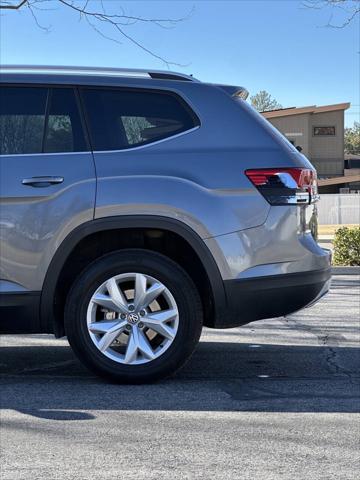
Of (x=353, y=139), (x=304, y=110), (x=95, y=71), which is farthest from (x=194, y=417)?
(x=353, y=139)

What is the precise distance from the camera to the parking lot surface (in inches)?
135

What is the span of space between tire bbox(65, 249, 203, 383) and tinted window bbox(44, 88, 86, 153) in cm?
82

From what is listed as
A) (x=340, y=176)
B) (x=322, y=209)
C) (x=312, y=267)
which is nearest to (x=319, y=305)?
(x=312, y=267)

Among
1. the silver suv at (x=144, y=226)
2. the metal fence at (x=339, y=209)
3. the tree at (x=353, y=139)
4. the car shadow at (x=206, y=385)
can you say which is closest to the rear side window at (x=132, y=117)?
the silver suv at (x=144, y=226)

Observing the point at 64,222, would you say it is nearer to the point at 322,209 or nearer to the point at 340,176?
the point at 322,209

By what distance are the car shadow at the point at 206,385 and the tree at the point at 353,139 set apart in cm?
9822

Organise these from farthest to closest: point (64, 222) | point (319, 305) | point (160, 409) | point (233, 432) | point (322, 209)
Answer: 1. point (322, 209)
2. point (319, 305)
3. point (64, 222)
4. point (160, 409)
5. point (233, 432)

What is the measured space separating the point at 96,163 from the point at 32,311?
1.09 metres

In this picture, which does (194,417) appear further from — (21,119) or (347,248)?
(347,248)

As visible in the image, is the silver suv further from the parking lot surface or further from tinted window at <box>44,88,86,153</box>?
the parking lot surface

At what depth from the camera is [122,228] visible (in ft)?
15.4

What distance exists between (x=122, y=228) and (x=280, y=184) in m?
1.12

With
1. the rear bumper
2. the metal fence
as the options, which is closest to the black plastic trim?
the rear bumper

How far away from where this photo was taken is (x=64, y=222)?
4.59 m
